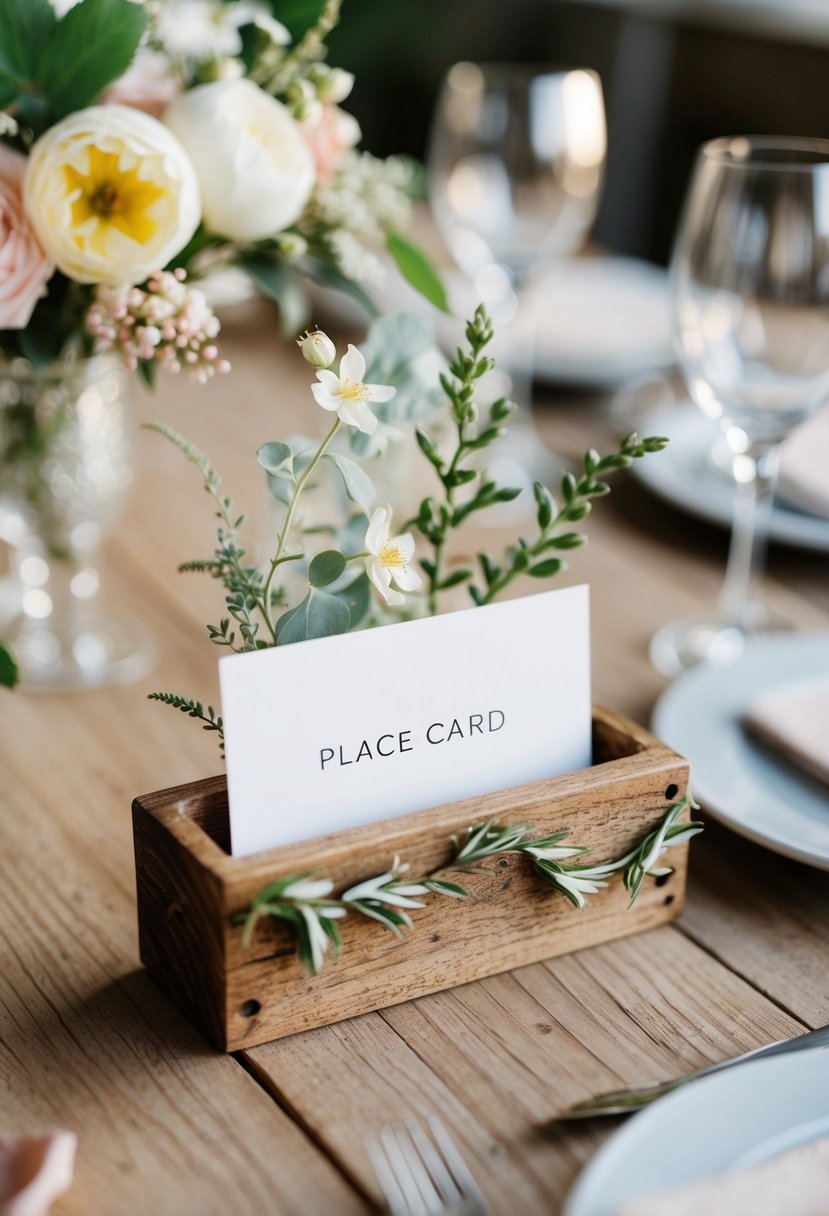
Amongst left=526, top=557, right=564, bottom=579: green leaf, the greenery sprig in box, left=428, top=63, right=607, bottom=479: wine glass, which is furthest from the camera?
left=428, top=63, right=607, bottom=479: wine glass

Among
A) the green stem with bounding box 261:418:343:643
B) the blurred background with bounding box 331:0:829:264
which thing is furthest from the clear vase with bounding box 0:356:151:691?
the blurred background with bounding box 331:0:829:264

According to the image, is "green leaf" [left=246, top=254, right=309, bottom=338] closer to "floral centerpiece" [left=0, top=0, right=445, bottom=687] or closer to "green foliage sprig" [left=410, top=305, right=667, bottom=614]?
"floral centerpiece" [left=0, top=0, right=445, bottom=687]

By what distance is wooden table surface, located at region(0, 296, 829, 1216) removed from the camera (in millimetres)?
493

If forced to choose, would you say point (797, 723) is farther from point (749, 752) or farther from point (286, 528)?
point (286, 528)

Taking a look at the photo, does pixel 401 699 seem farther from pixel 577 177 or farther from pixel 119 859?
pixel 577 177

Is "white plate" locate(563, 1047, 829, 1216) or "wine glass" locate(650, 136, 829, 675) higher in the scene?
"wine glass" locate(650, 136, 829, 675)

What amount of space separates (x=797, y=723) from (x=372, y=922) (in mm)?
310

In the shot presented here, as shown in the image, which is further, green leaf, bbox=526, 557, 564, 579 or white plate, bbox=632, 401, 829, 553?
white plate, bbox=632, 401, 829, 553

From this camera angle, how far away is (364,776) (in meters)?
0.55

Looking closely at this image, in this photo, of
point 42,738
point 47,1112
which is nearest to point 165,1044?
point 47,1112

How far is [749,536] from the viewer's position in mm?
919

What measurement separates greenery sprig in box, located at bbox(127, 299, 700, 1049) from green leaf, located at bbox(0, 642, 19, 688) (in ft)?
0.43

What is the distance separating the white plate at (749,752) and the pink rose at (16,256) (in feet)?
1.40

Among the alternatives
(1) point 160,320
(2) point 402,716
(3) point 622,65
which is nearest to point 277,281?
(1) point 160,320
